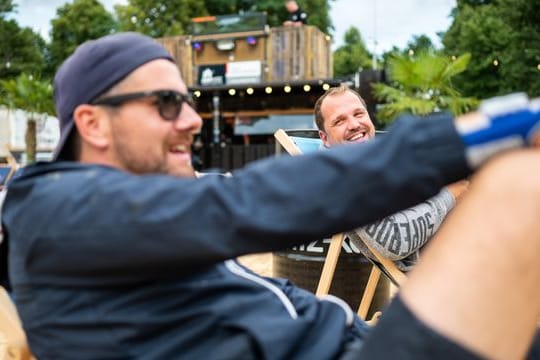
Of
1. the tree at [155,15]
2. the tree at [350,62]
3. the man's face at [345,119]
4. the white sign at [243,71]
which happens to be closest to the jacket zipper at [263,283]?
the man's face at [345,119]

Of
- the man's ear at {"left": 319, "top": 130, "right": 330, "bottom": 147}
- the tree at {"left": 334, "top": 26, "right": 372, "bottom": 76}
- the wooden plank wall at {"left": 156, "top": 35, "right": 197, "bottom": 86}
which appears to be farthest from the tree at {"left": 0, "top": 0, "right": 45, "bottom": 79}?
the man's ear at {"left": 319, "top": 130, "right": 330, "bottom": 147}

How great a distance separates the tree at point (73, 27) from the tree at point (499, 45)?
68.3 ft

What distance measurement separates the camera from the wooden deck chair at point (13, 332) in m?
1.33

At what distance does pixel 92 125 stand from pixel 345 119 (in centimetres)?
211

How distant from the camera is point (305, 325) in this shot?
1144 millimetres

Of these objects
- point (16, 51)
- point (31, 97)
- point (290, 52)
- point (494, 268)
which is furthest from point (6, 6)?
point (494, 268)

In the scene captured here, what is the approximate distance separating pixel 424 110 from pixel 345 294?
1179 cm

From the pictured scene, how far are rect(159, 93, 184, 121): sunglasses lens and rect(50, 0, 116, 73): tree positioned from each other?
34.8 metres

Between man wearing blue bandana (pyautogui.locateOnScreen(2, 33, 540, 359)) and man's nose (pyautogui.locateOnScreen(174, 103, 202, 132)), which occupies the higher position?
man's nose (pyautogui.locateOnScreen(174, 103, 202, 132))

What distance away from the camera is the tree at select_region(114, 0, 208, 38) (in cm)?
2942

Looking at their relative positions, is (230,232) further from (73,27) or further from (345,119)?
(73,27)

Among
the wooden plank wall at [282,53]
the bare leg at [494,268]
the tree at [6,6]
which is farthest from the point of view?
the tree at [6,6]

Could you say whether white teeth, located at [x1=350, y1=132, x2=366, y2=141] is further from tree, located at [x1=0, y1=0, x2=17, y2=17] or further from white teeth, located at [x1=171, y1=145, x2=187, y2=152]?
tree, located at [x1=0, y1=0, x2=17, y2=17]

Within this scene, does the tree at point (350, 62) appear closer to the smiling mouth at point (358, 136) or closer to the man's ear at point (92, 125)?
the smiling mouth at point (358, 136)
